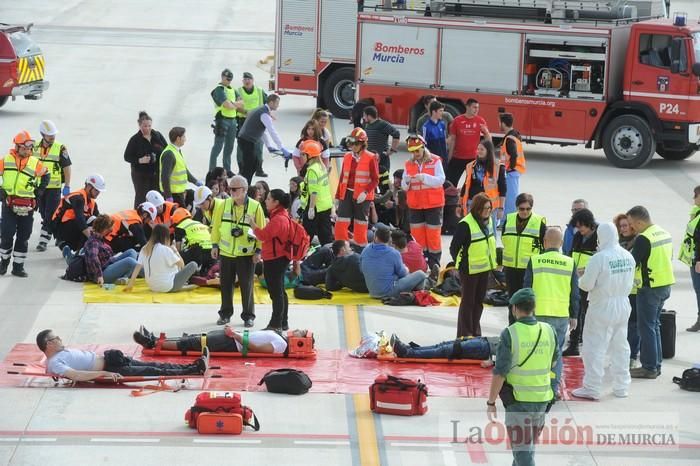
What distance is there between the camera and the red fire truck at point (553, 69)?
24.5 meters

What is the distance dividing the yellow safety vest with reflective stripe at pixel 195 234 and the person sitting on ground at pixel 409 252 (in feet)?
7.55

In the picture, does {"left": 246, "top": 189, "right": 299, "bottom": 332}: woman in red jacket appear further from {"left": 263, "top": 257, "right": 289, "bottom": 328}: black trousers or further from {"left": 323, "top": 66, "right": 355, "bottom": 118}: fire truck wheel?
{"left": 323, "top": 66, "right": 355, "bottom": 118}: fire truck wheel

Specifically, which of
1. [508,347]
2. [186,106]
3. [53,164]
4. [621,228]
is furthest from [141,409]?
[186,106]

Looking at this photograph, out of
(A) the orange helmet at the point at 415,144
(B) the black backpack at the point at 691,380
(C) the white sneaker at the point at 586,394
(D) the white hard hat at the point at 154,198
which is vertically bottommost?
(C) the white sneaker at the point at 586,394

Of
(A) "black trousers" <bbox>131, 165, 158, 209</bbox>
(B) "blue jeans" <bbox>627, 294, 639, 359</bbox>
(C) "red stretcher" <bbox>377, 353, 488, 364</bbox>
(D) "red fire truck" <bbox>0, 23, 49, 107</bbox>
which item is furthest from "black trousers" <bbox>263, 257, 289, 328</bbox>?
(D) "red fire truck" <bbox>0, 23, 49, 107</bbox>

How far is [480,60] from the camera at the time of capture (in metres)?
25.5

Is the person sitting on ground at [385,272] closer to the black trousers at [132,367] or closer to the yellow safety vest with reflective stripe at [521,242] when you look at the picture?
the yellow safety vest with reflective stripe at [521,242]

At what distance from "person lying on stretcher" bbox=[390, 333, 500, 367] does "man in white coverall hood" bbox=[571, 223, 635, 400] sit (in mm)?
1092

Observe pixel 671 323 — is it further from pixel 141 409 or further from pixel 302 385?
pixel 141 409

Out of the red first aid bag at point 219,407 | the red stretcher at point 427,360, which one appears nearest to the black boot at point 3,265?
the red stretcher at point 427,360

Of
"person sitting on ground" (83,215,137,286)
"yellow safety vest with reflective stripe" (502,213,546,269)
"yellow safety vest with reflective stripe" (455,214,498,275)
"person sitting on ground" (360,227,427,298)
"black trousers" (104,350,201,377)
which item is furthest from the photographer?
"person sitting on ground" (83,215,137,286)

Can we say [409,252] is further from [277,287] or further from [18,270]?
[18,270]

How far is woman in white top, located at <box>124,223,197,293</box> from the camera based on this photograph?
52.5 feet

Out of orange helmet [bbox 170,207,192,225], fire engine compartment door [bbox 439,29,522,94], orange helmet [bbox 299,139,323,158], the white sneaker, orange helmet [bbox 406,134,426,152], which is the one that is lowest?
the white sneaker
